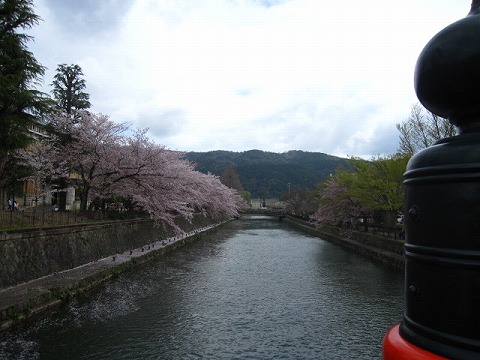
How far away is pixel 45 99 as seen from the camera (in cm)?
1577

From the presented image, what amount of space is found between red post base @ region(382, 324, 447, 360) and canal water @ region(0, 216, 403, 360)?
648cm

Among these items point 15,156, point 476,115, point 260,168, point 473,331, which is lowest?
point 473,331

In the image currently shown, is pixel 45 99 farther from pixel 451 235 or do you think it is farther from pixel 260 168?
pixel 260 168

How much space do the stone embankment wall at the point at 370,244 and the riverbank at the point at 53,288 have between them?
12611mm

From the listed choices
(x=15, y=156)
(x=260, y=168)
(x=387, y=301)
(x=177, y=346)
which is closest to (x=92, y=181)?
(x=15, y=156)

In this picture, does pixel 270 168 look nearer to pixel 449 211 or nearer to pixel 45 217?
pixel 45 217

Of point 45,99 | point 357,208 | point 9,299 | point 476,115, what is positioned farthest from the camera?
point 357,208

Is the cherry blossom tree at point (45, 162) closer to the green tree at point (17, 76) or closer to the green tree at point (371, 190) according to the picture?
the green tree at point (17, 76)

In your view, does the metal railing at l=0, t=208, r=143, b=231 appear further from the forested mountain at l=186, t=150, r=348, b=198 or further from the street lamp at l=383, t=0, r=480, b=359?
the forested mountain at l=186, t=150, r=348, b=198

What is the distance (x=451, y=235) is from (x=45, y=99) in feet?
57.1

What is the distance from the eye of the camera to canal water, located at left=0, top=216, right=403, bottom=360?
7539 mm

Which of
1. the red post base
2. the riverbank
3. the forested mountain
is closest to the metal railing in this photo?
the riverbank

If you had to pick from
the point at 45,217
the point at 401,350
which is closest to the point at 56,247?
the point at 45,217

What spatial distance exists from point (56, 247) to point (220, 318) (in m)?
6.80
